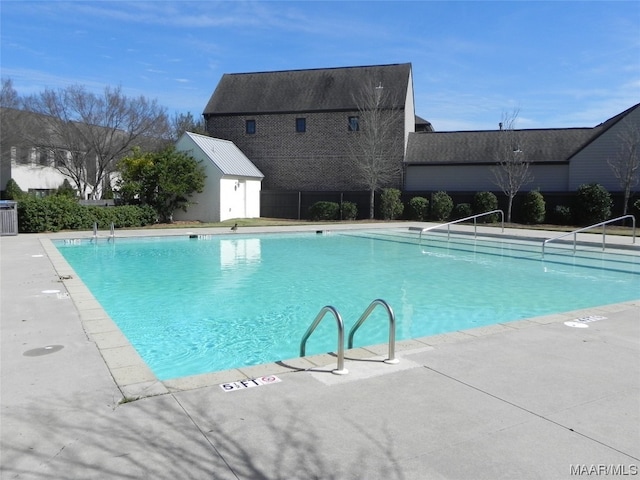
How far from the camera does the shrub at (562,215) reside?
90.5ft

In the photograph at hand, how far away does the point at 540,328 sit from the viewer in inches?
264

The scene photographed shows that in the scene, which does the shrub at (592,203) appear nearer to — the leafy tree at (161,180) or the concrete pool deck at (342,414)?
the leafy tree at (161,180)

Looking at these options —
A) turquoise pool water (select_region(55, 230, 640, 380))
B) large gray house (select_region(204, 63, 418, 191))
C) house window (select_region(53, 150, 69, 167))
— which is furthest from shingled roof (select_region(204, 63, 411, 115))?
turquoise pool water (select_region(55, 230, 640, 380))

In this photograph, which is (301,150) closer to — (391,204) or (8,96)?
(391,204)

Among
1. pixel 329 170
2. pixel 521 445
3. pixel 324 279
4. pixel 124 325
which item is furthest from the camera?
pixel 329 170

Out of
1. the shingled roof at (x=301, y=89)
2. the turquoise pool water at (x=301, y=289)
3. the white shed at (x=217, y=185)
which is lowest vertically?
the turquoise pool water at (x=301, y=289)

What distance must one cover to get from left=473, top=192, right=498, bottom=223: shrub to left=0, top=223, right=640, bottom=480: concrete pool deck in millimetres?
23792

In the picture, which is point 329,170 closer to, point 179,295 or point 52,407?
point 179,295

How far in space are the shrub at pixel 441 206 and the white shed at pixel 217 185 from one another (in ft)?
37.7

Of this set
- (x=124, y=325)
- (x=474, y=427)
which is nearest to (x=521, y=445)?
(x=474, y=427)

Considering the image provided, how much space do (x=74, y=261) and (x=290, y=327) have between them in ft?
30.3

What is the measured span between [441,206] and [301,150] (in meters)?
10.7

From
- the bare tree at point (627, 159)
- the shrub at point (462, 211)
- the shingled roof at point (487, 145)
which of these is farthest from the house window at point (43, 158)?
the bare tree at point (627, 159)

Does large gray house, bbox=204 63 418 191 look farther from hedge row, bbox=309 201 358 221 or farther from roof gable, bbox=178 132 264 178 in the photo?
hedge row, bbox=309 201 358 221
